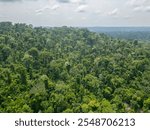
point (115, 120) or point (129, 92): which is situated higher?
point (115, 120)

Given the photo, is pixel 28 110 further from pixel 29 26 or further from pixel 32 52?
pixel 29 26

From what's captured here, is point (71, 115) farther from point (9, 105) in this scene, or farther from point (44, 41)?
point (44, 41)

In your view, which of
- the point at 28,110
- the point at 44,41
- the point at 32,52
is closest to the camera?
the point at 28,110

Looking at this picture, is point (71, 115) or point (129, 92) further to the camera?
point (129, 92)

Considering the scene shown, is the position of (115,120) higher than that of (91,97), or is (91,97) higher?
(115,120)

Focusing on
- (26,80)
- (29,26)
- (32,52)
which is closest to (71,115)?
(26,80)

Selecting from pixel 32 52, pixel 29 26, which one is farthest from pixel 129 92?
pixel 29 26

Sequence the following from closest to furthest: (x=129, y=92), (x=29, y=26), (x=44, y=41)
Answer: (x=129, y=92)
(x=44, y=41)
(x=29, y=26)

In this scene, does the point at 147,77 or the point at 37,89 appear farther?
the point at 147,77

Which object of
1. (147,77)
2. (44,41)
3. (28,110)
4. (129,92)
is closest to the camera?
(28,110)
